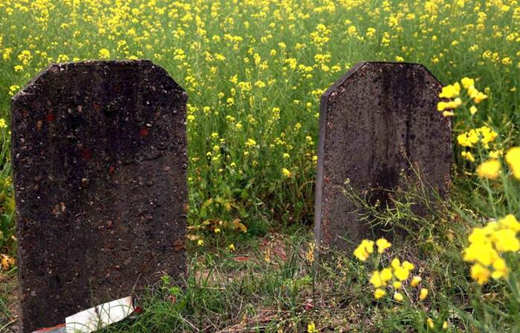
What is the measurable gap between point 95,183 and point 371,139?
1283mm

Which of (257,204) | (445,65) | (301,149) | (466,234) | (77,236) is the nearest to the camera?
(466,234)

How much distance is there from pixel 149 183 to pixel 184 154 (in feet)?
0.63

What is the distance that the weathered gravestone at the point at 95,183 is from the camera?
251 centimetres

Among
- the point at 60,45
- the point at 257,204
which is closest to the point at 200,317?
the point at 257,204

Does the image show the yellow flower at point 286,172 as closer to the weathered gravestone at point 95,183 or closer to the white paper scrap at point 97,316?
the weathered gravestone at point 95,183

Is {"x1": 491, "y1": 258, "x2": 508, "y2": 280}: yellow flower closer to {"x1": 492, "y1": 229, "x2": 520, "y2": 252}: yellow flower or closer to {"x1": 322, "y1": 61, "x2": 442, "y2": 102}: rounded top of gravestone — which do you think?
{"x1": 492, "y1": 229, "x2": 520, "y2": 252}: yellow flower

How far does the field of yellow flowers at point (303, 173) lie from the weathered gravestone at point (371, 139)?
5.3 inches

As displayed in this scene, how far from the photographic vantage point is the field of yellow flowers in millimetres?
2078

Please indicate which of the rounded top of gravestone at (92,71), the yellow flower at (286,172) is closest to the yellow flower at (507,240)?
the rounded top of gravestone at (92,71)

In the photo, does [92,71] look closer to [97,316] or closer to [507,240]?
[97,316]

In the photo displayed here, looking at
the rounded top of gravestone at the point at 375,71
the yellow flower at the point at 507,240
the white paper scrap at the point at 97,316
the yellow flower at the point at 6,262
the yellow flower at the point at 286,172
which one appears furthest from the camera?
the yellow flower at the point at 286,172

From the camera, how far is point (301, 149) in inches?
159

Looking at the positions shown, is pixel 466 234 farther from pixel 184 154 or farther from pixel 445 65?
pixel 445 65

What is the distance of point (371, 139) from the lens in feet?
10.3
